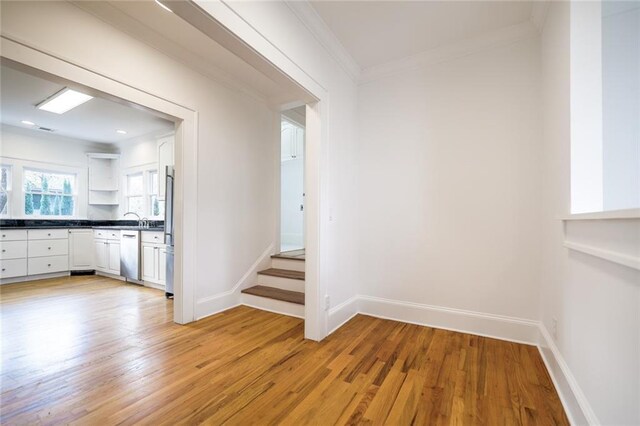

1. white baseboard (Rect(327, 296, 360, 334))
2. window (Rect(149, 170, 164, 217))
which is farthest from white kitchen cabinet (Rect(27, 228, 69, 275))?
white baseboard (Rect(327, 296, 360, 334))

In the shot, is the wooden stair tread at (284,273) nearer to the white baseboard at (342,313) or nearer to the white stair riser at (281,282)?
the white stair riser at (281,282)

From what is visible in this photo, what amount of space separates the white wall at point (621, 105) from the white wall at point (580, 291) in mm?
333

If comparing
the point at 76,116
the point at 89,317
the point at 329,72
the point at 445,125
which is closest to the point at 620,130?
the point at 445,125

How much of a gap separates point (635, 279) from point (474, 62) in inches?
93.4

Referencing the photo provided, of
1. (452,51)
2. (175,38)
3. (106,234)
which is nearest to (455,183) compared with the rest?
(452,51)

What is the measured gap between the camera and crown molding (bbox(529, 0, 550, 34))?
2.01m

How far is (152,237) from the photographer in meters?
4.11

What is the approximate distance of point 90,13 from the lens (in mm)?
2049

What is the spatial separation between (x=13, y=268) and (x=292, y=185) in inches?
195

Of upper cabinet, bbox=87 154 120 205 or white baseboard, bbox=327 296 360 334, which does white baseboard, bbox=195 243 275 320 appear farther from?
upper cabinet, bbox=87 154 120 205

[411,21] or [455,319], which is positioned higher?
[411,21]

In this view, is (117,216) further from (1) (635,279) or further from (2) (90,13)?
(1) (635,279)

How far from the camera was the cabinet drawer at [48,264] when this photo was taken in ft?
15.4

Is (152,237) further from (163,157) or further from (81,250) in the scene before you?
(81,250)
